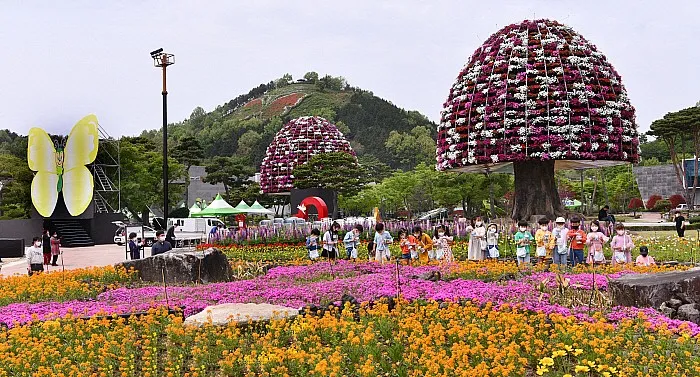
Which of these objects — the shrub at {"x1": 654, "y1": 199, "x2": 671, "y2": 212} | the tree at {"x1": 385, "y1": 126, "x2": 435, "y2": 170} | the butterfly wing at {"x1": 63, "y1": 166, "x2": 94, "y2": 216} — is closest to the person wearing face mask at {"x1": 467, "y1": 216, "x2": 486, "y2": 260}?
the butterfly wing at {"x1": 63, "y1": 166, "x2": 94, "y2": 216}

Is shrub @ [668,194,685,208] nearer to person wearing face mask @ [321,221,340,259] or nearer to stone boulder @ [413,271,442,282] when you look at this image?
person wearing face mask @ [321,221,340,259]

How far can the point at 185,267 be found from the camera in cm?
1577

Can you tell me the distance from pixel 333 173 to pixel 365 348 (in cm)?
4636

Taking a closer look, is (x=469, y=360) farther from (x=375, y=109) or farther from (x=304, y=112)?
(x=304, y=112)

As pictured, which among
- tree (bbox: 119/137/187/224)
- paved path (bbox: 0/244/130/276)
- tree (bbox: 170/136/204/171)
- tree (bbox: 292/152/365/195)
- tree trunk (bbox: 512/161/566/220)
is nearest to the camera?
paved path (bbox: 0/244/130/276)

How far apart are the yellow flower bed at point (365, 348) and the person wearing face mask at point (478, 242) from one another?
983cm

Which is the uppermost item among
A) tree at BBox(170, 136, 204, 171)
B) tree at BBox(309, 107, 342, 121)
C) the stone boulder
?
tree at BBox(309, 107, 342, 121)

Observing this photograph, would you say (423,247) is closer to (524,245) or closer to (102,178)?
(524,245)

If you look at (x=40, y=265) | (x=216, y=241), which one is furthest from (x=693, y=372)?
(x=216, y=241)

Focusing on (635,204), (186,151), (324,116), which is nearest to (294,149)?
(186,151)

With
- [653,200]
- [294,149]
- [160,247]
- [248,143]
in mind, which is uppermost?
[248,143]

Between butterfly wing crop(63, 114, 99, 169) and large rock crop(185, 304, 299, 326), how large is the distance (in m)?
29.5

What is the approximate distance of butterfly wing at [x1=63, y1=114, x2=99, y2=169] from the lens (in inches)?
1464

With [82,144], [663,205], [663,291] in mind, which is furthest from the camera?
[663,205]
